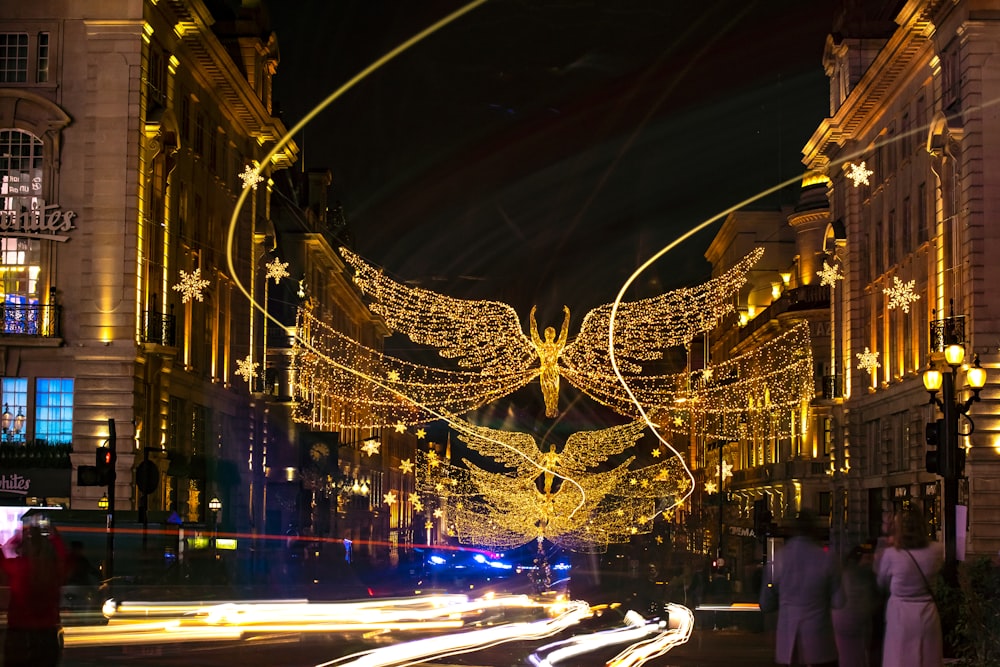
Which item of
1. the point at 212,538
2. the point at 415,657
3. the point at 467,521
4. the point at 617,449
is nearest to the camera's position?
the point at 415,657

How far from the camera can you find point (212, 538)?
4575 cm

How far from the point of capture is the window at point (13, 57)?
135ft

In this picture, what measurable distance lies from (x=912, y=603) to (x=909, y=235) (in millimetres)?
38715

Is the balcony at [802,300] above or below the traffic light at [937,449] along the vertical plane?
above

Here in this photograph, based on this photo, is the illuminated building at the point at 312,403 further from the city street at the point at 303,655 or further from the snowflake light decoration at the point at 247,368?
the city street at the point at 303,655

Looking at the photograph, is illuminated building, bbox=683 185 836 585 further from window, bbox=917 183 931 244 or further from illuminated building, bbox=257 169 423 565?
illuminated building, bbox=257 169 423 565

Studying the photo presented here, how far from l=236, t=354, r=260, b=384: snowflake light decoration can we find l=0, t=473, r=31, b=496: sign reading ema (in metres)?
16.3

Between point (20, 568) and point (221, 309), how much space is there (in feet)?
138

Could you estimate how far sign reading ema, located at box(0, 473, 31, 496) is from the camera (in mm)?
39969

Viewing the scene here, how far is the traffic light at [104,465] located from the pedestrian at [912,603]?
66.5 feet

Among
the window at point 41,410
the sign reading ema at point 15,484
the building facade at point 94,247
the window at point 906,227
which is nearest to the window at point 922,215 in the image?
the window at point 906,227

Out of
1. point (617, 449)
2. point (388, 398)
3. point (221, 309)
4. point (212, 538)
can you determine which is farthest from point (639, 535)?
point (212, 538)

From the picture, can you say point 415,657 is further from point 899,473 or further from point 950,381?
point 899,473

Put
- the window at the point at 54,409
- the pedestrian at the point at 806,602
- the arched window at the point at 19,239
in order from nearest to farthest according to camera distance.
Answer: the pedestrian at the point at 806,602 → the arched window at the point at 19,239 → the window at the point at 54,409
